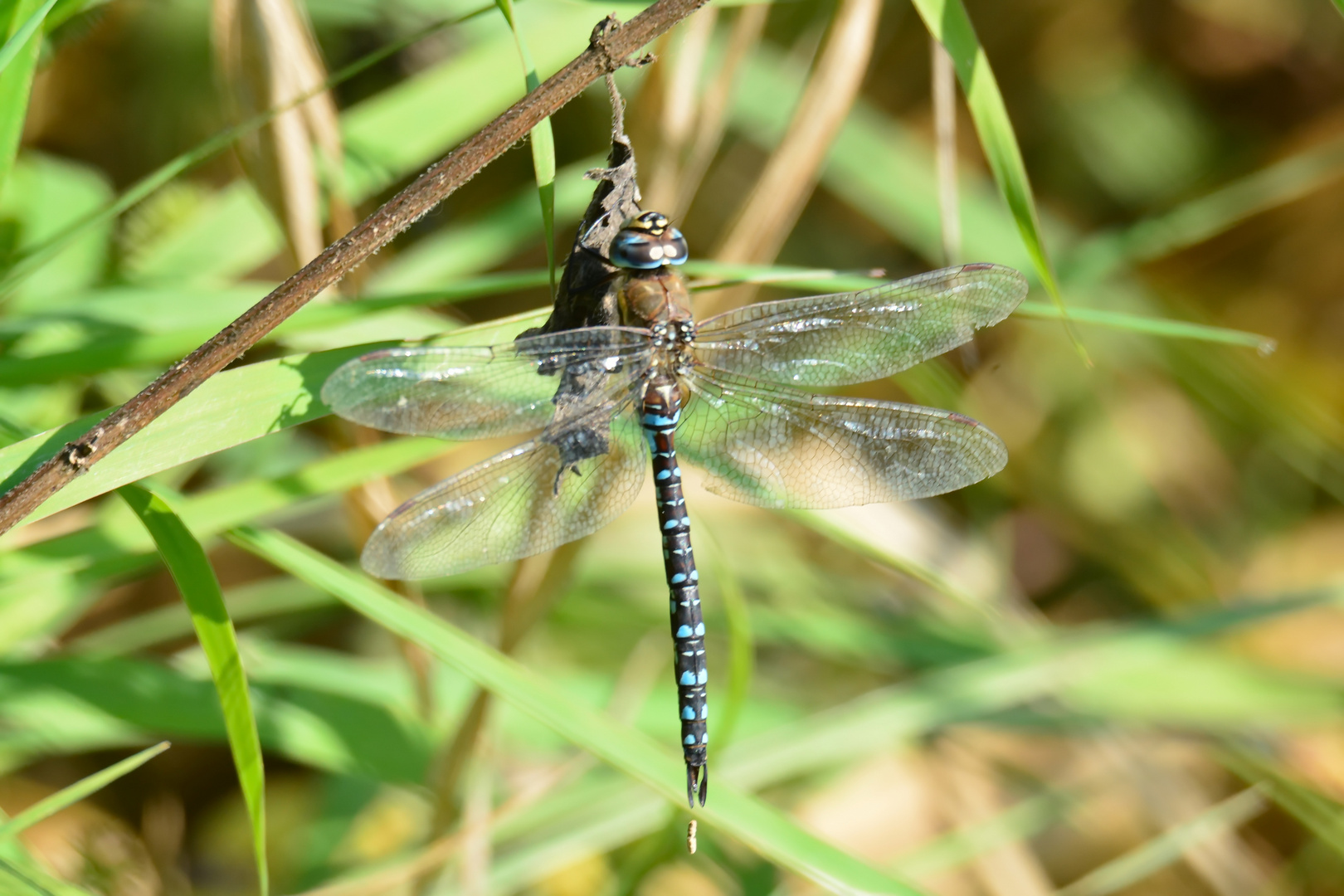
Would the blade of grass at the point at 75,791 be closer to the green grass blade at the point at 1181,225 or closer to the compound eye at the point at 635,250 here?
the compound eye at the point at 635,250

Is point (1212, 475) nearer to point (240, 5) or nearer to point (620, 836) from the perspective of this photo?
point (620, 836)

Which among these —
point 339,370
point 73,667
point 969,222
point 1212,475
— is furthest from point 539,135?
point 1212,475

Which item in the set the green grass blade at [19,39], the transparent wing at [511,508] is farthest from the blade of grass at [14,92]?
the transparent wing at [511,508]

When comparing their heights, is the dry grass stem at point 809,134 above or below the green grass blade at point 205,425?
above

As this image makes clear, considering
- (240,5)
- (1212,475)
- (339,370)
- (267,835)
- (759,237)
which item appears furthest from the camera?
(1212,475)

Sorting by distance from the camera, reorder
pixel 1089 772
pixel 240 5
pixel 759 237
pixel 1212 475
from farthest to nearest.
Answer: pixel 1212 475
pixel 1089 772
pixel 759 237
pixel 240 5

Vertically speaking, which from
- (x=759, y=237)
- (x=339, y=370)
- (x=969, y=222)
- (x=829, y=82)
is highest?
(x=969, y=222)
